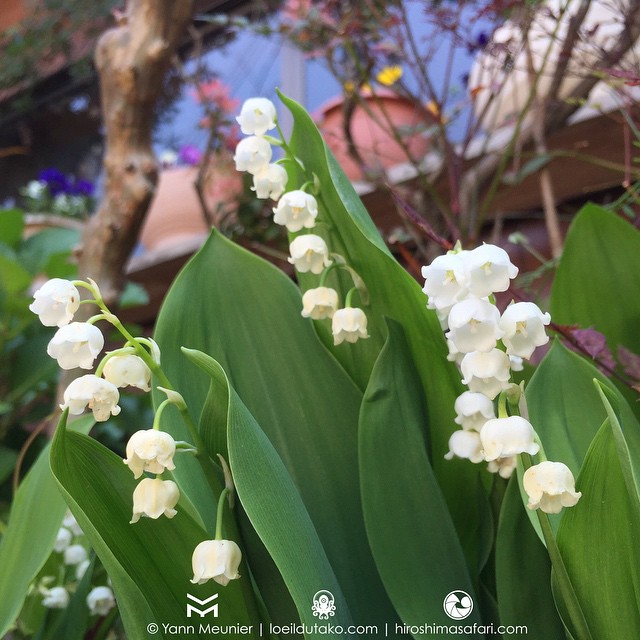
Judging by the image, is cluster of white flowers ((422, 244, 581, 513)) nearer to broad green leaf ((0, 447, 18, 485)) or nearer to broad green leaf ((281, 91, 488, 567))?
broad green leaf ((281, 91, 488, 567))

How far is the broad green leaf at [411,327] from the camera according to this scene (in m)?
0.40

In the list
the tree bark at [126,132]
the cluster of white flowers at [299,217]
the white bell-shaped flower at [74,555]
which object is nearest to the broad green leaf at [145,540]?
the cluster of white flowers at [299,217]

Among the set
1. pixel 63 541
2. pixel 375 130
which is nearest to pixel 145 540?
pixel 63 541

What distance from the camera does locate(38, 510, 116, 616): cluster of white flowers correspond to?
20.1 inches

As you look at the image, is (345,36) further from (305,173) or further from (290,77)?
(290,77)

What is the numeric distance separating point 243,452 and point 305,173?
20 centimetres

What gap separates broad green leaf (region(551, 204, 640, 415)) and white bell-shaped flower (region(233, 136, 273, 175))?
22 cm

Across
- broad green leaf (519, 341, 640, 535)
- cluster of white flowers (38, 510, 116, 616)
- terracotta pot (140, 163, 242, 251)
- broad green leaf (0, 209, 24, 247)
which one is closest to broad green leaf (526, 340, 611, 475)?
broad green leaf (519, 341, 640, 535)

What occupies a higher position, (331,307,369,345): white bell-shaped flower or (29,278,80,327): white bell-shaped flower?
(29,278,80,327): white bell-shaped flower

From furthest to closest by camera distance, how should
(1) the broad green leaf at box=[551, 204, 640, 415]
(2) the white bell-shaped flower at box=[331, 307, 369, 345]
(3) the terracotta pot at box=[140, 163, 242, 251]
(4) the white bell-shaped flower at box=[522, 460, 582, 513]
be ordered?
(3) the terracotta pot at box=[140, 163, 242, 251] < (1) the broad green leaf at box=[551, 204, 640, 415] < (2) the white bell-shaped flower at box=[331, 307, 369, 345] < (4) the white bell-shaped flower at box=[522, 460, 582, 513]

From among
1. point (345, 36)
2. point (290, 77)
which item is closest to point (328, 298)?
point (345, 36)

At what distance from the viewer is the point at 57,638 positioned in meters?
0.46

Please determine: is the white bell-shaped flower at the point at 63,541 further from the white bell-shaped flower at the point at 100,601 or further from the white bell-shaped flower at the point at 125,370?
the white bell-shaped flower at the point at 125,370

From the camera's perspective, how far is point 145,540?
13.5 inches
